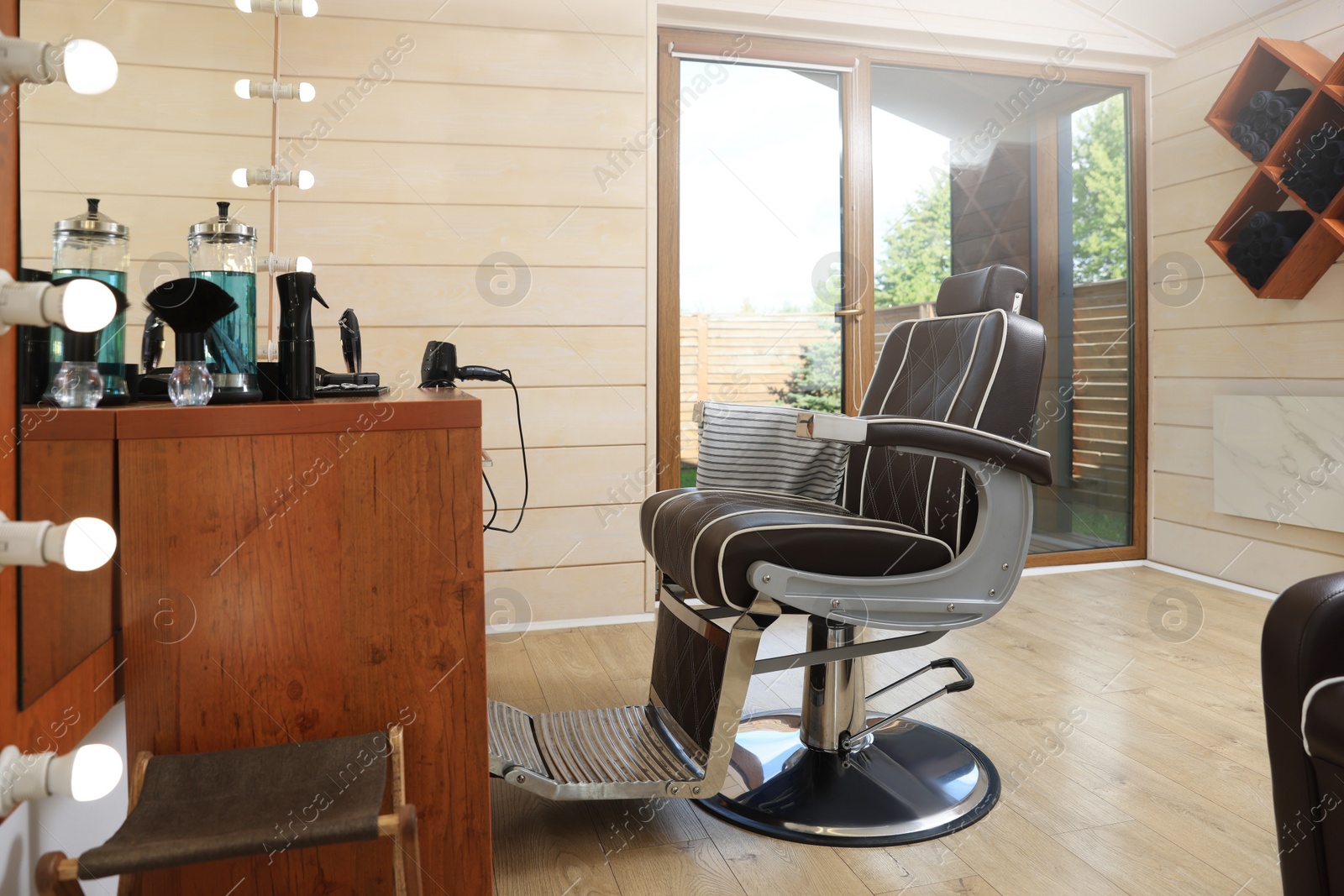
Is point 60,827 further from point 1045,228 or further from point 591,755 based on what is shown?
point 1045,228

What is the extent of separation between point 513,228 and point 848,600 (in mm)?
1869

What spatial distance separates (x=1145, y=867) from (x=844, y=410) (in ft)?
6.91

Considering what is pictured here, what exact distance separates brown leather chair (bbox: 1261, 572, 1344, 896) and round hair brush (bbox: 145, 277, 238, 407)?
1.31 meters

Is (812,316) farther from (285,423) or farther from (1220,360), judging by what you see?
(285,423)

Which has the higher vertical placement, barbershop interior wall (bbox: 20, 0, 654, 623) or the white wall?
barbershop interior wall (bbox: 20, 0, 654, 623)

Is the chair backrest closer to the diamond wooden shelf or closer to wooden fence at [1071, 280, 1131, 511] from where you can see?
the diamond wooden shelf

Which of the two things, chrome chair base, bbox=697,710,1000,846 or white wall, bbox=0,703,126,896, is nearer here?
white wall, bbox=0,703,126,896

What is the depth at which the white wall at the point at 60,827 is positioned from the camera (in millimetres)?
928

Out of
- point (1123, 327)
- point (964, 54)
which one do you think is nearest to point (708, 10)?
point (964, 54)

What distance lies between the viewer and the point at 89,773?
625 millimetres

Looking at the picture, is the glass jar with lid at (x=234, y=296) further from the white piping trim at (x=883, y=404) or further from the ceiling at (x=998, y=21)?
the ceiling at (x=998, y=21)

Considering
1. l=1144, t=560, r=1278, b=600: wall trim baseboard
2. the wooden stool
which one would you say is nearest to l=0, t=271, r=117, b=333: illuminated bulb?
the wooden stool

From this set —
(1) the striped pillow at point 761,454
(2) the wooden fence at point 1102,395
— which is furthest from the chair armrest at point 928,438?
(2) the wooden fence at point 1102,395

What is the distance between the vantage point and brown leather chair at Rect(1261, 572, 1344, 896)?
3.26 feet
